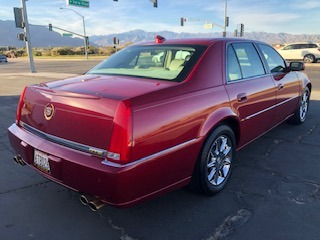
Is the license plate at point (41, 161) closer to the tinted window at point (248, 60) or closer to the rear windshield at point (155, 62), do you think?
the rear windshield at point (155, 62)

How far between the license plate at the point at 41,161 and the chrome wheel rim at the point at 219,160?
1.54 meters

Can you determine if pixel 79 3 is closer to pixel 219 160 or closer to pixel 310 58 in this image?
pixel 310 58

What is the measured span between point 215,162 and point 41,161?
1.73m

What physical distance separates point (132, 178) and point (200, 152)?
91cm

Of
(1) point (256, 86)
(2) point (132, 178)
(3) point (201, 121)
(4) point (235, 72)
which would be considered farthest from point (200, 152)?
(1) point (256, 86)

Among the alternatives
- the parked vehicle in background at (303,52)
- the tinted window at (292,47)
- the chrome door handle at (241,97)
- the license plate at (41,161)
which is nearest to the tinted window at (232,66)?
the chrome door handle at (241,97)

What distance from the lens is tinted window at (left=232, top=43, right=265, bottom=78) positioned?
12.4 feet

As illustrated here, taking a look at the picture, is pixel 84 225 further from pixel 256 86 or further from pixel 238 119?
pixel 256 86

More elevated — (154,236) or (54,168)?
(54,168)

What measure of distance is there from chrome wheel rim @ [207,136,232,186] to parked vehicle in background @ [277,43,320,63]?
84.5ft

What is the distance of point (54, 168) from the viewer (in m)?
2.59

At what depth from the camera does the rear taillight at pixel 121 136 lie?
2.28 meters

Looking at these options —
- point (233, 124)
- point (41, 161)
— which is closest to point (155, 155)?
point (41, 161)

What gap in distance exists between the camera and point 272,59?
4727 millimetres
